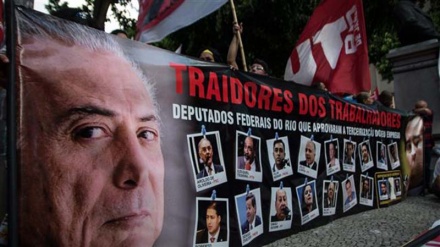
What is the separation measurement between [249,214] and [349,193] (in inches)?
80.6

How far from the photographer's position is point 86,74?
268cm

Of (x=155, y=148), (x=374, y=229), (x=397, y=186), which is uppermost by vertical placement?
(x=155, y=148)

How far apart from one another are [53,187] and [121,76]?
2.67 feet

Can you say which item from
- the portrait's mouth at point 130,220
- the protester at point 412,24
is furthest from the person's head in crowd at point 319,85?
the protester at point 412,24

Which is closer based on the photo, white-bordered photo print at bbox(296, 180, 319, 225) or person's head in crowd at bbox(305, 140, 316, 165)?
white-bordered photo print at bbox(296, 180, 319, 225)

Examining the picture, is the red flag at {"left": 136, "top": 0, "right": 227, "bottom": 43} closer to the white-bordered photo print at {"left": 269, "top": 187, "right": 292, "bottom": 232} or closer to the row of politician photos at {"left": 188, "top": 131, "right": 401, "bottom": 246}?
the row of politician photos at {"left": 188, "top": 131, "right": 401, "bottom": 246}

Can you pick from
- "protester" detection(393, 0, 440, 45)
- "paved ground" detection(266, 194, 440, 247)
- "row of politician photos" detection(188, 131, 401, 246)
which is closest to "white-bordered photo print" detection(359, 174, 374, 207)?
"row of politician photos" detection(188, 131, 401, 246)

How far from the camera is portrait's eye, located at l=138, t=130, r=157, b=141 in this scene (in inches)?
117

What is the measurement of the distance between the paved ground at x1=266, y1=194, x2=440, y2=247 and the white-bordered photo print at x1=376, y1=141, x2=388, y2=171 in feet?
1.91

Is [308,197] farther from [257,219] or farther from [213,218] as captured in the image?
[213,218]

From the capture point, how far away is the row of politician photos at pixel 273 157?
11.3 ft

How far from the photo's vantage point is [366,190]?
229 inches

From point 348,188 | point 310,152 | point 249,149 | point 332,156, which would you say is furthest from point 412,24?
point 249,149

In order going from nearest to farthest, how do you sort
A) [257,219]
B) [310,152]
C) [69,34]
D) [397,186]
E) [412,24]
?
1. [69,34]
2. [257,219]
3. [310,152]
4. [397,186]
5. [412,24]
